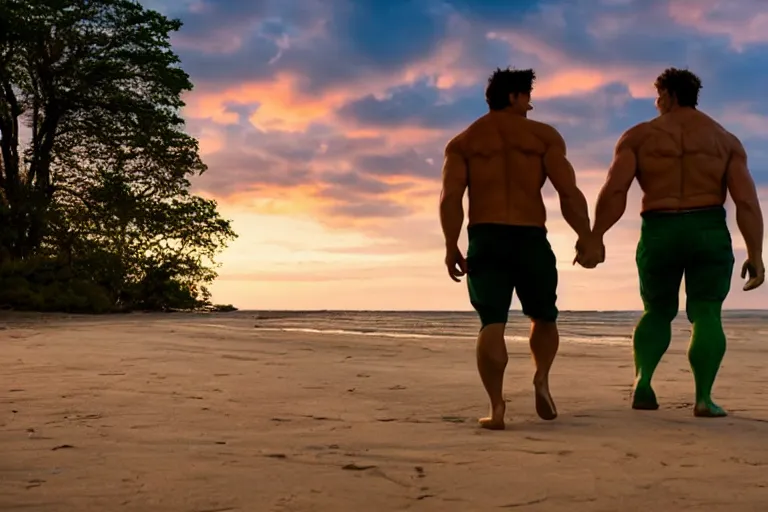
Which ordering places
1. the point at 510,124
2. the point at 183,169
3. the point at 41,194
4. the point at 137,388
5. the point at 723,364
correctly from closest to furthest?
the point at 510,124, the point at 137,388, the point at 723,364, the point at 41,194, the point at 183,169

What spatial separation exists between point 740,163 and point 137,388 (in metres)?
4.24

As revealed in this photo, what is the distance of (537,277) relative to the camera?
5051 mm

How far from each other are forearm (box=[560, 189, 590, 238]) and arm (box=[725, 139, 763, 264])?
112cm

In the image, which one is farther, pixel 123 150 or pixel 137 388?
pixel 123 150

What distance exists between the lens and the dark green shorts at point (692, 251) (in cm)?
546

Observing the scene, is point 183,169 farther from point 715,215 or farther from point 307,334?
point 715,215

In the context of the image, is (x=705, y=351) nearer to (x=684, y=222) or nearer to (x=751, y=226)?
(x=684, y=222)

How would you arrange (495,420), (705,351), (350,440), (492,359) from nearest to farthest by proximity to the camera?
(350,440)
(495,420)
(492,359)
(705,351)

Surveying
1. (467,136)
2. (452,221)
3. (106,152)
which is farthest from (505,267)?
(106,152)

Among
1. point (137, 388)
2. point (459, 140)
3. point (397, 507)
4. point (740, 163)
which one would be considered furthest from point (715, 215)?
point (137, 388)

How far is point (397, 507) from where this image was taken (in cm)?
304

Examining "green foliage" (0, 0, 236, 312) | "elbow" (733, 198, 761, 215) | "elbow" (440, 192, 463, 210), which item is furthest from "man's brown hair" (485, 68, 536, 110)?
"green foliage" (0, 0, 236, 312)

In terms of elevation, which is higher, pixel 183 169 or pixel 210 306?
pixel 183 169

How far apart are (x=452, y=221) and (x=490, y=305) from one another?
21.8 inches
